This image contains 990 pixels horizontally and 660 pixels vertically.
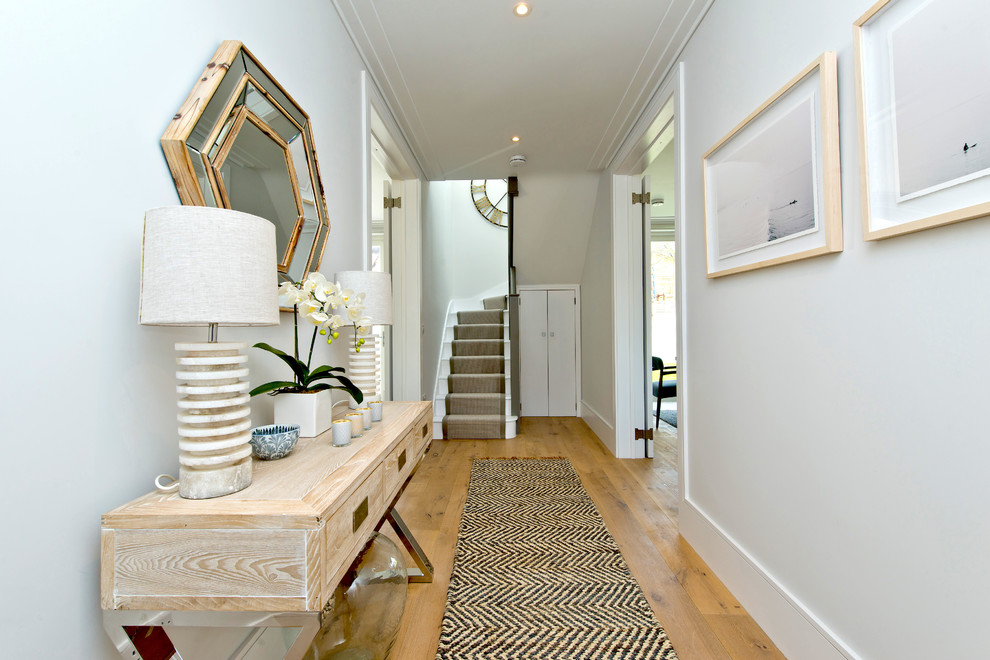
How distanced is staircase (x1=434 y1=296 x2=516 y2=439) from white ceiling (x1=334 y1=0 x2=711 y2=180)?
2.31m

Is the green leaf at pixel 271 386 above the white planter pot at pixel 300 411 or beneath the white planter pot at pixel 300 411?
above

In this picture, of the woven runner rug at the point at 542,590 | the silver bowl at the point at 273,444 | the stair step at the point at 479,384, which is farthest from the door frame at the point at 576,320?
the silver bowl at the point at 273,444

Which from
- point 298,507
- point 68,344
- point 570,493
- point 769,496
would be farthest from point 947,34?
point 570,493

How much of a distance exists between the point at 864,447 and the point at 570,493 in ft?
6.56

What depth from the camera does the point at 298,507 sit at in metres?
0.81

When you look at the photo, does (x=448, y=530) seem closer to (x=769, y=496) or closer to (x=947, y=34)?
(x=769, y=496)

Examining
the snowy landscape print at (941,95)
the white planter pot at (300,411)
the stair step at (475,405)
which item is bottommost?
the stair step at (475,405)

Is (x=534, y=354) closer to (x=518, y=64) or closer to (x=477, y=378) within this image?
(x=477, y=378)

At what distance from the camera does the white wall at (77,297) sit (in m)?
0.73

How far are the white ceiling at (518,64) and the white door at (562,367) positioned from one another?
2.33m

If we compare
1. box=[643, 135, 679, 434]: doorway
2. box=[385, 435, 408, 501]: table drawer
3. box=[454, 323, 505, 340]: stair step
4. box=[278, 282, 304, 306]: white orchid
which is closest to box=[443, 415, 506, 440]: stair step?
box=[454, 323, 505, 340]: stair step

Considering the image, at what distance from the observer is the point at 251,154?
1.36m

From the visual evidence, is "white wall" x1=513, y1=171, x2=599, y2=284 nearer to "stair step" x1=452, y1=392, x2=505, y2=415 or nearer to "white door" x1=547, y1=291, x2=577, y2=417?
"white door" x1=547, y1=291, x2=577, y2=417

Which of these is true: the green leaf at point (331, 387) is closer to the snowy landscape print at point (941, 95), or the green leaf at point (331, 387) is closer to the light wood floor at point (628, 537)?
the light wood floor at point (628, 537)
